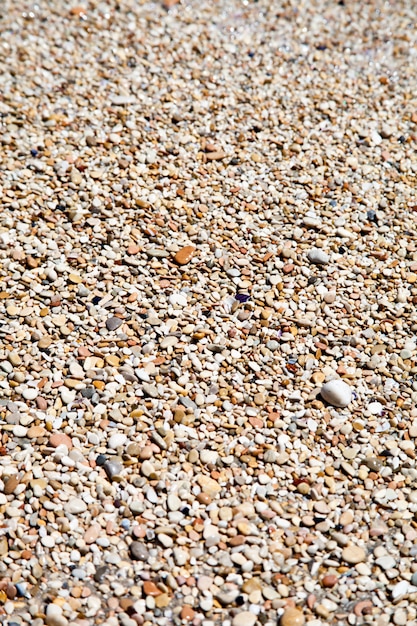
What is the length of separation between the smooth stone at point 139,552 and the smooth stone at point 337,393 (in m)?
0.90

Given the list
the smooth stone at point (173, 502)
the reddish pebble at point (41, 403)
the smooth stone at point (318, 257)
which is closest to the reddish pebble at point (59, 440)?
the reddish pebble at point (41, 403)

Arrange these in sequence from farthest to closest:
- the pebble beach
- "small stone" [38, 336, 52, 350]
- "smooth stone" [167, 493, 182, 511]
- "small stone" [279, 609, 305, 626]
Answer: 1. "small stone" [38, 336, 52, 350]
2. "smooth stone" [167, 493, 182, 511]
3. the pebble beach
4. "small stone" [279, 609, 305, 626]

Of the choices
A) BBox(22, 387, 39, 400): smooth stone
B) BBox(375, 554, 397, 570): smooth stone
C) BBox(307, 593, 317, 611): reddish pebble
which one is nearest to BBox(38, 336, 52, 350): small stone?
BBox(22, 387, 39, 400): smooth stone

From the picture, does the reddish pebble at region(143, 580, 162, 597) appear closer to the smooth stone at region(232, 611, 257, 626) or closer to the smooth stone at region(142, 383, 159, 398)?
the smooth stone at region(232, 611, 257, 626)

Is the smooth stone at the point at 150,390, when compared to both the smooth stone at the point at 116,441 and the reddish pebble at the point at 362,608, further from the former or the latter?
the reddish pebble at the point at 362,608

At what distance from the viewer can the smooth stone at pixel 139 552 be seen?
2.25 meters

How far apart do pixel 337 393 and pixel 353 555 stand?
0.61 metres

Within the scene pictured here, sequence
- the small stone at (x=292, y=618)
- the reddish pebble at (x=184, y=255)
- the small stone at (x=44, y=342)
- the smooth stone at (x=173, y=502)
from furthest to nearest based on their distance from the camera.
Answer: the reddish pebble at (x=184, y=255), the small stone at (x=44, y=342), the smooth stone at (x=173, y=502), the small stone at (x=292, y=618)

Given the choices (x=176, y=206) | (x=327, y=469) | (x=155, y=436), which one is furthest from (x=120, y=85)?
(x=327, y=469)

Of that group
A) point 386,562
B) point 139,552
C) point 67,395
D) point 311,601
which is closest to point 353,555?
point 386,562

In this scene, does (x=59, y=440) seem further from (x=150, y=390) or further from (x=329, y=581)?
(x=329, y=581)

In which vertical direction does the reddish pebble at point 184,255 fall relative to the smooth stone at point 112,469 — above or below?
above

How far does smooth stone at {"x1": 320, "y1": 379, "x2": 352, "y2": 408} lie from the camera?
2623mm

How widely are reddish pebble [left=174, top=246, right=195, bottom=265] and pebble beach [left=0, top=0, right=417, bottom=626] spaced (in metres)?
0.01
